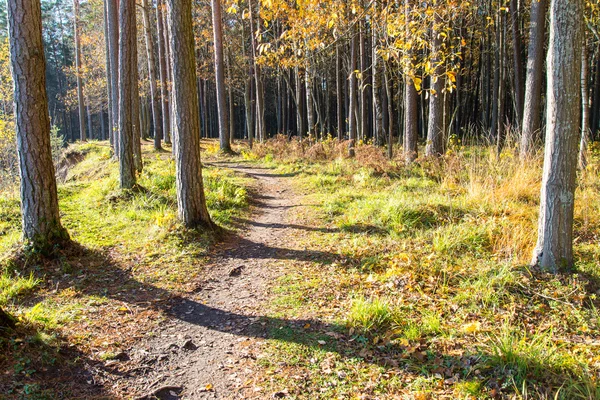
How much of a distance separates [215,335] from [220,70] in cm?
1539

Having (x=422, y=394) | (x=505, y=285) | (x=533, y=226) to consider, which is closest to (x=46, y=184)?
(x=422, y=394)

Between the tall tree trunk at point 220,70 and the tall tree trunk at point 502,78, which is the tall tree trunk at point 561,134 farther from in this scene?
the tall tree trunk at point 220,70

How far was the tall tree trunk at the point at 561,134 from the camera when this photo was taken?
409 cm

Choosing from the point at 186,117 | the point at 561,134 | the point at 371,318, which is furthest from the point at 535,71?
the point at 371,318

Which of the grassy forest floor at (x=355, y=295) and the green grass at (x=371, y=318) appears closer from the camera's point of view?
the grassy forest floor at (x=355, y=295)

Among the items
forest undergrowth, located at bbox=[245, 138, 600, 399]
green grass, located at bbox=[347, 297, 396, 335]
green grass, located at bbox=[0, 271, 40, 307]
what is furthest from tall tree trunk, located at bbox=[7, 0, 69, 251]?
green grass, located at bbox=[347, 297, 396, 335]

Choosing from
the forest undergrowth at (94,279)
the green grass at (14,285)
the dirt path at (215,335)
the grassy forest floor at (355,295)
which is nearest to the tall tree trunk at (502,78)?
the grassy forest floor at (355,295)

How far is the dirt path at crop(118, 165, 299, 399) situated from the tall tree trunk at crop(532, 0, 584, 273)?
11.4ft

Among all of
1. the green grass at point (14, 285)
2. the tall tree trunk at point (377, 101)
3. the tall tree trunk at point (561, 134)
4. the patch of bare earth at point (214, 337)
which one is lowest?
the patch of bare earth at point (214, 337)

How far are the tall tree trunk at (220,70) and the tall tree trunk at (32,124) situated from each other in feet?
39.1

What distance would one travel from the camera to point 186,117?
248 inches

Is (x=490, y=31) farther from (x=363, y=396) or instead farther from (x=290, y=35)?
(x=363, y=396)

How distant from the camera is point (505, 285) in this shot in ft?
14.5

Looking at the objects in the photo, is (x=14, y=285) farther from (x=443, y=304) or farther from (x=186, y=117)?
(x=443, y=304)
